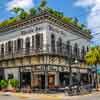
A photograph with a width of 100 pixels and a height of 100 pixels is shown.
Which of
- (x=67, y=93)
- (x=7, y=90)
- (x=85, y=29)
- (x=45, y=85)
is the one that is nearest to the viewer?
(x=67, y=93)

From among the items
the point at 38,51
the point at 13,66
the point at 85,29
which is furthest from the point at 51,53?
the point at 85,29

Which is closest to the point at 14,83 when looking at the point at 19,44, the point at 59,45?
the point at 19,44

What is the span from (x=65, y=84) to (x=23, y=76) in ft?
19.5

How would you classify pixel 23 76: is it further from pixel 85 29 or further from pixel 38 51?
pixel 85 29

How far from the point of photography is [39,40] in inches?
1427

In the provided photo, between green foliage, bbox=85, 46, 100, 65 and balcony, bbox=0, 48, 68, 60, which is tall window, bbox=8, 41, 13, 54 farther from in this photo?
green foliage, bbox=85, 46, 100, 65

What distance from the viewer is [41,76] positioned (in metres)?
35.7

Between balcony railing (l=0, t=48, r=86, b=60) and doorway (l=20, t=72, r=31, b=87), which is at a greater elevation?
balcony railing (l=0, t=48, r=86, b=60)

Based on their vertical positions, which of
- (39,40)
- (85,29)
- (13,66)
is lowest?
(13,66)

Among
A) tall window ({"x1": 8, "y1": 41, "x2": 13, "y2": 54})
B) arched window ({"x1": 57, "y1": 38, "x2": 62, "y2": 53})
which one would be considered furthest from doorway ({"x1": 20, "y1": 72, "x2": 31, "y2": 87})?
arched window ({"x1": 57, "y1": 38, "x2": 62, "y2": 53})

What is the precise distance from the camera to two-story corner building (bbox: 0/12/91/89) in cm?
3562

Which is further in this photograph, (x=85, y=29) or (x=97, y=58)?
(x=85, y=29)

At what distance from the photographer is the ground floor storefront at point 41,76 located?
35438mm

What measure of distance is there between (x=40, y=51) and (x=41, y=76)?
10.6 feet
